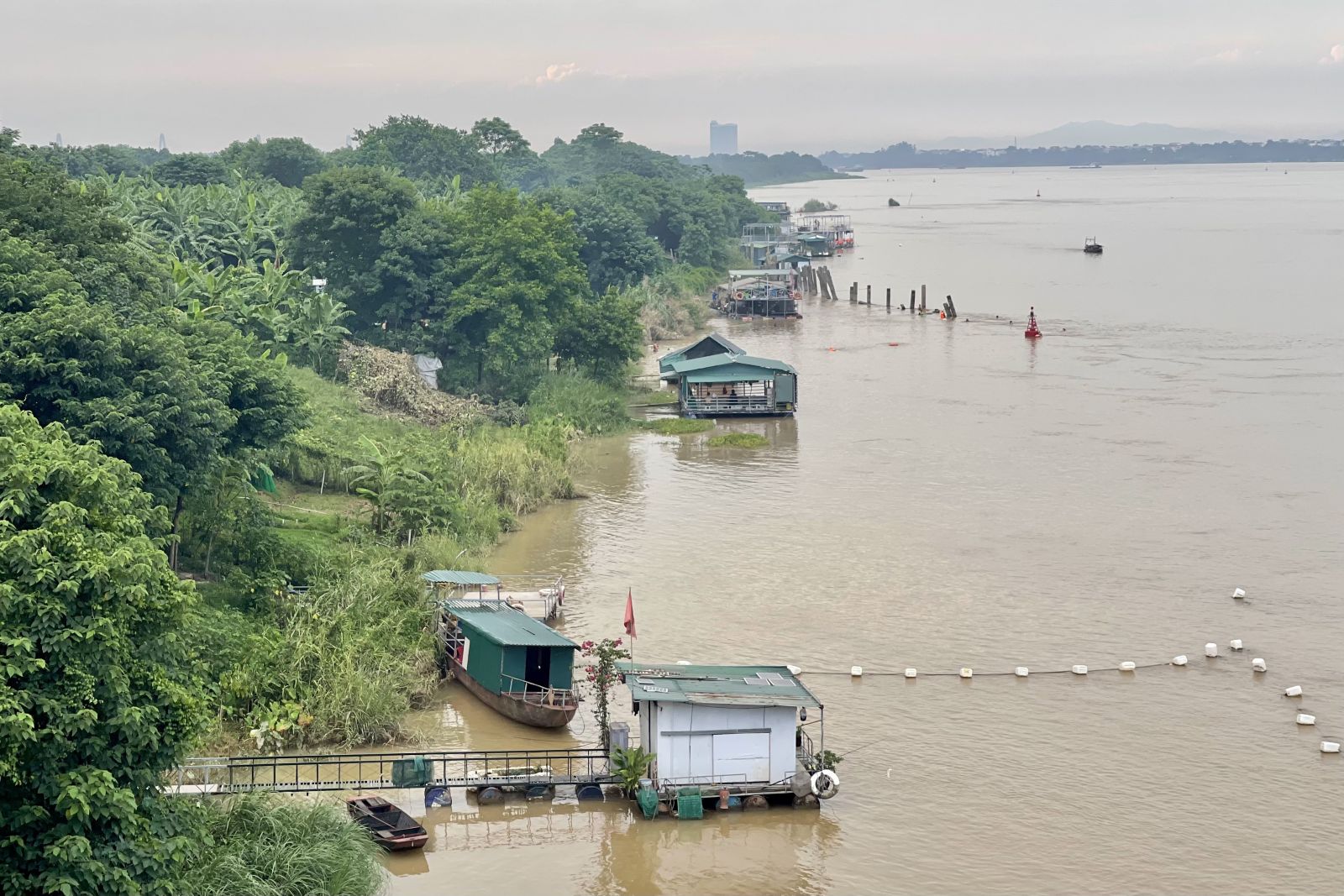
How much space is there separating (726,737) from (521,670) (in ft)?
12.1

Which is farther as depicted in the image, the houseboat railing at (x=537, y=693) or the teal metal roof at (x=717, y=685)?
the houseboat railing at (x=537, y=693)

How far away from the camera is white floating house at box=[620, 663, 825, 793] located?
1714cm

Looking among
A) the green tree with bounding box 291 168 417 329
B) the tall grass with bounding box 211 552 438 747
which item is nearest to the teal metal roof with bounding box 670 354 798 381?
the green tree with bounding box 291 168 417 329

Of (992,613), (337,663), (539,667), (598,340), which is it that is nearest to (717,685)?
(539,667)

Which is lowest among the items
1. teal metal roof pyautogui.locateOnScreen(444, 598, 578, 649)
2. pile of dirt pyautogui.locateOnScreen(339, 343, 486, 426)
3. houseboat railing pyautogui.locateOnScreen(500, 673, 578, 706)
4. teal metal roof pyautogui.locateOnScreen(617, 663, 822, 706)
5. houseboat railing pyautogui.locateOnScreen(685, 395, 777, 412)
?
houseboat railing pyautogui.locateOnScreen(500, 673, 578, 706)

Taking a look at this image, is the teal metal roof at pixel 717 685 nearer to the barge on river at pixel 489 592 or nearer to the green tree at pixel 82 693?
the barge on river at pixel 489 592

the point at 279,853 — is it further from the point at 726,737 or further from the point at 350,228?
the point at 350,228

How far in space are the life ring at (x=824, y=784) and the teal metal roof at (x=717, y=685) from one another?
33.0 inches

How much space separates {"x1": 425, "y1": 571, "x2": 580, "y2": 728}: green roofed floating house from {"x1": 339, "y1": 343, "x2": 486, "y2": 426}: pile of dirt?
1532 cm

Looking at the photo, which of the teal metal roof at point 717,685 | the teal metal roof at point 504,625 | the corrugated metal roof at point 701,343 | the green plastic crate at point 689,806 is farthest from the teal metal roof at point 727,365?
the green plastic crate at point 689,806

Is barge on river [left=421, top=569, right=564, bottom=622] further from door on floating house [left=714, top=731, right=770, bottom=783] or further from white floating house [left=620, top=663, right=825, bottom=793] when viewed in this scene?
door on floating house [left=714, top=731, right=770, bottom=783]

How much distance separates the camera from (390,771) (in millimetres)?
17922

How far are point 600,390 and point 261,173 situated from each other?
42718mm

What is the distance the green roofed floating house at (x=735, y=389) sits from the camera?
135ft
